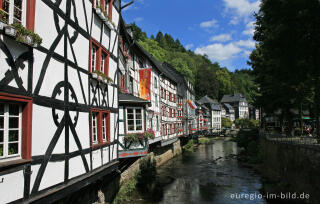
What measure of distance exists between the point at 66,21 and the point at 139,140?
724 cm

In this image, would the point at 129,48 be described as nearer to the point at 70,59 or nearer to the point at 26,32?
the point at 70,59

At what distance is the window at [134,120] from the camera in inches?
511

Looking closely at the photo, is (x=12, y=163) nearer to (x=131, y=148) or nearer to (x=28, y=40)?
(x=28, y=40)

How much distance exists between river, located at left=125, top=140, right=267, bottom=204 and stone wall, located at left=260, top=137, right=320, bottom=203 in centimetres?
149

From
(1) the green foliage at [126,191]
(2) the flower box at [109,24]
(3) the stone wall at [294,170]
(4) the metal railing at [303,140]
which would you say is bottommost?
(1) the green foliage at [126,191]

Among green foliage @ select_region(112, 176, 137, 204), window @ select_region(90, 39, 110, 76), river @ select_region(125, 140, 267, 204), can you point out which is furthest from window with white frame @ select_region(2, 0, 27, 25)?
river @ select_region(125, 140, 267, 204)

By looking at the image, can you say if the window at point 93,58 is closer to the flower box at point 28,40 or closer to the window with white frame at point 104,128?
the window with white frame at point 104,128

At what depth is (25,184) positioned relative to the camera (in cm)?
517

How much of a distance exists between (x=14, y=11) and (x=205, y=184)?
19.1m

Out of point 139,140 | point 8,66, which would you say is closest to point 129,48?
point 139,140

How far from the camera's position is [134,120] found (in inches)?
512

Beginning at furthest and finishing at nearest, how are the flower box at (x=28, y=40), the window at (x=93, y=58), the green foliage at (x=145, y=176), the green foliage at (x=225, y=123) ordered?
the green foliage at (x=225, y=123), the green foliage at (x=145, y=176), the window at (x=93, y=58), the flower box at (x=28, y=40)

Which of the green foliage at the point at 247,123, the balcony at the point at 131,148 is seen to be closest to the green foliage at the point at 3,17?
the balcony at the point at 131,148

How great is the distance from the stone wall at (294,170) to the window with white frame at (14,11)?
532 inches
